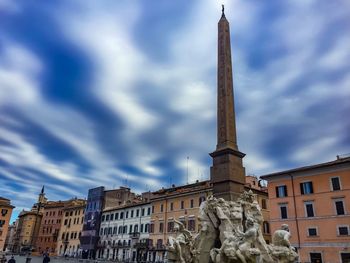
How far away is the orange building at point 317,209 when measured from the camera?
21578mm

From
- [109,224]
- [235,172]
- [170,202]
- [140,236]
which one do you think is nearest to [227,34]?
[235,172]

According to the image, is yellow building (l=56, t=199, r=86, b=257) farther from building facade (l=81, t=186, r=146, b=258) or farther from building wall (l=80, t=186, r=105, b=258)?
building facade (l=81, t=186, r=146, b=258)

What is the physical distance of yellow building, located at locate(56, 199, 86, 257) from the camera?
4706cm

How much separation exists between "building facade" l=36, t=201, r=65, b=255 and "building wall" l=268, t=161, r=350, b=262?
42932mm

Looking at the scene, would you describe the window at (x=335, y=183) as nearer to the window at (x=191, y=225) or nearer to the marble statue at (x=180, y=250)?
the window at (x=191, y=225)

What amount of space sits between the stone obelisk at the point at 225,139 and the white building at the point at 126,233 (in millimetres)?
24430

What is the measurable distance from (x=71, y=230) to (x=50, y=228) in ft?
32.6

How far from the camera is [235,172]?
10656mm

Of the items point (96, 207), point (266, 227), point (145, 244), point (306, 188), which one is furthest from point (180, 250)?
point (96, 207)

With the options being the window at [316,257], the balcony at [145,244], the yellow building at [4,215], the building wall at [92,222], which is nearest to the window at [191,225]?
the balcony at [145,244]

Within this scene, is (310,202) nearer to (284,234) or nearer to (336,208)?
(336,208)

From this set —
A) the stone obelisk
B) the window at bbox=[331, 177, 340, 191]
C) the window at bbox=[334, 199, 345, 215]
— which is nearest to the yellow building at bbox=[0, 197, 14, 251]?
the window at bbox=[334, 199, 345, 215]

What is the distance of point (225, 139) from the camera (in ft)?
37.3

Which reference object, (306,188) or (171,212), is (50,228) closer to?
(171,212)
